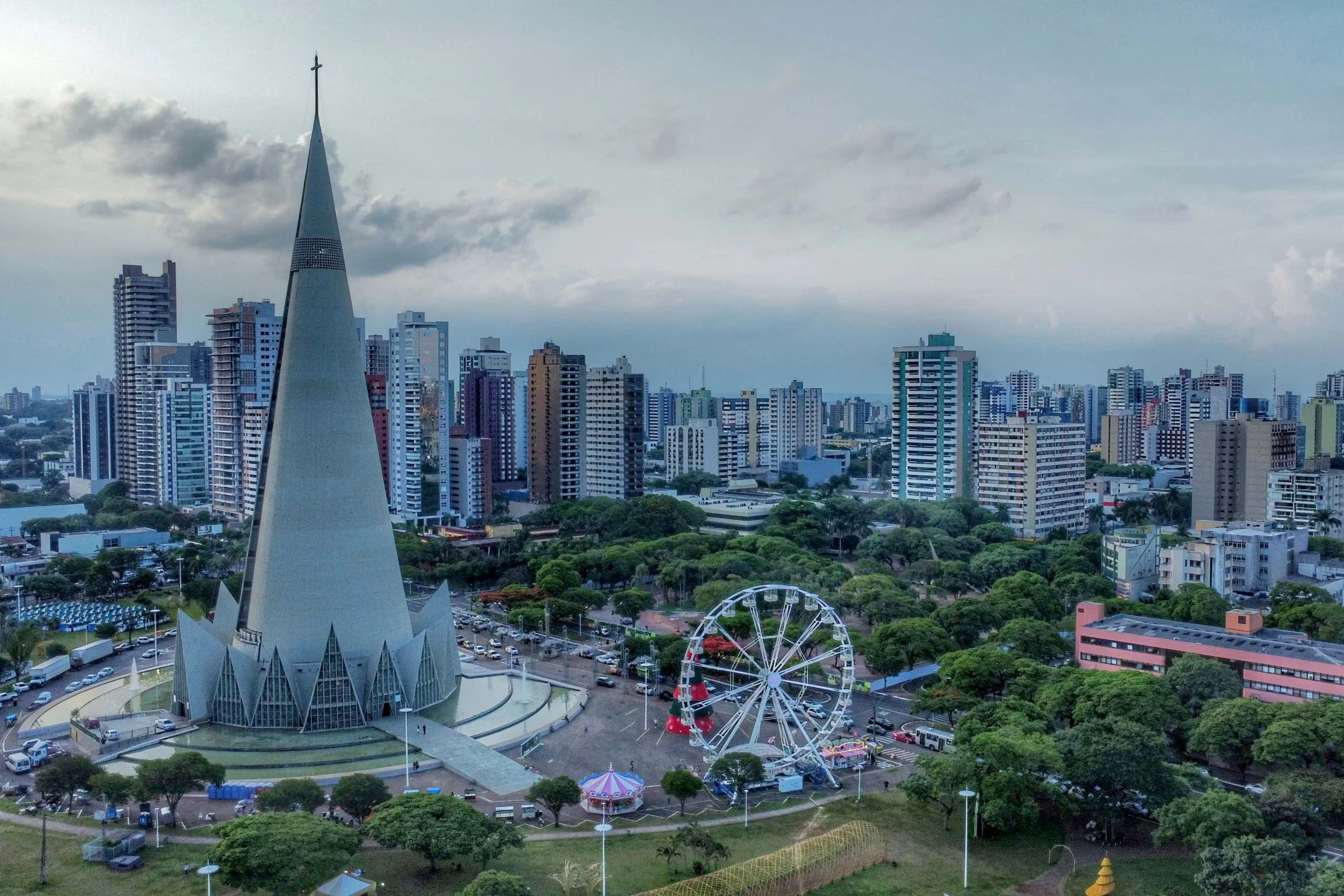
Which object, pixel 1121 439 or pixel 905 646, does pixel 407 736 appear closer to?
pixel 905 646

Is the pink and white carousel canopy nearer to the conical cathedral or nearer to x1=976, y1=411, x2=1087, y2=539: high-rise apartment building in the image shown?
the conical cathedral

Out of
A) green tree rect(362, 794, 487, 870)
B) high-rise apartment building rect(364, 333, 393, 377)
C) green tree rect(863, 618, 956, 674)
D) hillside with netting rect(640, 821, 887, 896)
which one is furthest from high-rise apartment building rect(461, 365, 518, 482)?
hillside with netting rect(640, 821, 887, 896)

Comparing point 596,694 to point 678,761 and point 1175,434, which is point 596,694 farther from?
point 1175,434

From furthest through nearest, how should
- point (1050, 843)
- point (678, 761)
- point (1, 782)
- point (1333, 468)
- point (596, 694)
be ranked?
1. point (1333, 468)
2. point (596, 694)
3. point (678, 761)
4. point (1, 782)
5. point (1050, 843)

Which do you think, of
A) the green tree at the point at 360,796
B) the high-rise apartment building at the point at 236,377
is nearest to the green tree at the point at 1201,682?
the green tree at the point at 360,796

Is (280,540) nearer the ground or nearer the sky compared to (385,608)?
nearer the sky

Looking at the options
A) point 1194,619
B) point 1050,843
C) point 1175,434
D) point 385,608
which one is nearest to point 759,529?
point 1194,619

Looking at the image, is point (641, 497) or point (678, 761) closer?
point (678, 761)
